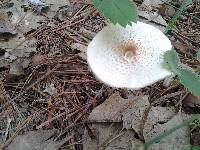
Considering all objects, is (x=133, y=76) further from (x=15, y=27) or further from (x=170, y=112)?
(x=15, y=27)

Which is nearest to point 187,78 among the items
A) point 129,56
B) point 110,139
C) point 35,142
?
point 129,56

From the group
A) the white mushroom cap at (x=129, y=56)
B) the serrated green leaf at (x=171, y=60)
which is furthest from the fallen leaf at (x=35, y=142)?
the serrated green leaf at (x=171, y=60)

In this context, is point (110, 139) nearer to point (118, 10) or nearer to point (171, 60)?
point (171, 60)

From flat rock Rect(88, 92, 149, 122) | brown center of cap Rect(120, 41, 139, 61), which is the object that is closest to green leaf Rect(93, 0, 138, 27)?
brown center of cap Rect(120, 41, 139, 61)

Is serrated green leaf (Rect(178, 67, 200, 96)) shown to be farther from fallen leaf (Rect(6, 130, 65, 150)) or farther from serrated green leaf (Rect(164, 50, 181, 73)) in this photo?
fallen leaf (Rect(6, 130, 65, 150))

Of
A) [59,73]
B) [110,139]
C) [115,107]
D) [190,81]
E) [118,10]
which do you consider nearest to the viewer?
[190,81]

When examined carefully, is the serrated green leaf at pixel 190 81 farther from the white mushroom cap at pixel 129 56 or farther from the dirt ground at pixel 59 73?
the dirt ground at pixel 59 73
